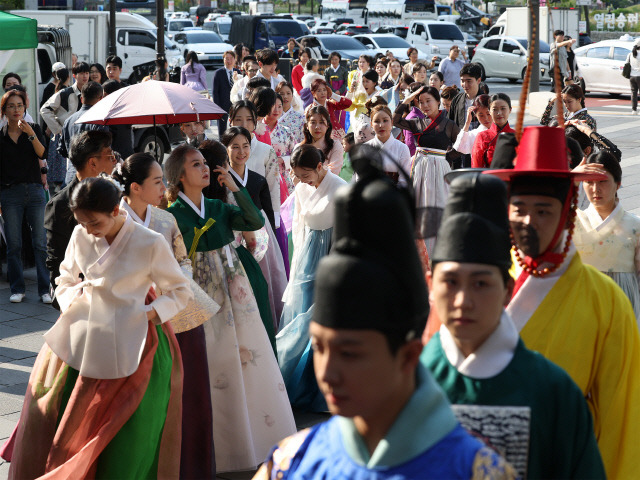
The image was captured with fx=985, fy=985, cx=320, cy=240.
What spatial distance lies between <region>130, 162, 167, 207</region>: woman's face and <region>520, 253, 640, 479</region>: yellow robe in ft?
8.03

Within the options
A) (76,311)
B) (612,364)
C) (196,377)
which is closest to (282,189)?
(196,377)

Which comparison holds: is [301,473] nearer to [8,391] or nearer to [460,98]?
[8,391]

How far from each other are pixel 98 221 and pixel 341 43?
26.6 meters

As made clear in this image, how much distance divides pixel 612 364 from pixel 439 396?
1.12 meters

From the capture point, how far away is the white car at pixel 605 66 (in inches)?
1032

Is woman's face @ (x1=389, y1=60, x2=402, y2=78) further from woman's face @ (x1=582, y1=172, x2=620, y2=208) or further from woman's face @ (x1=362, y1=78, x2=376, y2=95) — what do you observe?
woman's face @ (x1=582, y1=172, x2=620, y2=208)

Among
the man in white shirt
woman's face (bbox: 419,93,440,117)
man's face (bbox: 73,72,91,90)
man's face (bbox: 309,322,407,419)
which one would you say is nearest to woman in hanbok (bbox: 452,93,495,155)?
woman's face (bbox: 419,93,440,117)

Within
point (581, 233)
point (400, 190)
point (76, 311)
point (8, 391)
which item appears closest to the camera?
point (400, 190)

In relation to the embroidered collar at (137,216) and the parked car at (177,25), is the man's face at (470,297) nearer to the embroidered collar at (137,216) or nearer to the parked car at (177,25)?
the embroidered collar at (137,216)

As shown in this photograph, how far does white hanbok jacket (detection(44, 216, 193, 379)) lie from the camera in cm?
426

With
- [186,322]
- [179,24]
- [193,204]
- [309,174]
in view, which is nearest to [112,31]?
[309,174]

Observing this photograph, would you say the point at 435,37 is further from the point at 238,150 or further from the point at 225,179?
the point at 225,179

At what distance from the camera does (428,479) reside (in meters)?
1.81

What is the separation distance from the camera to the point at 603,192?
16.1ft
